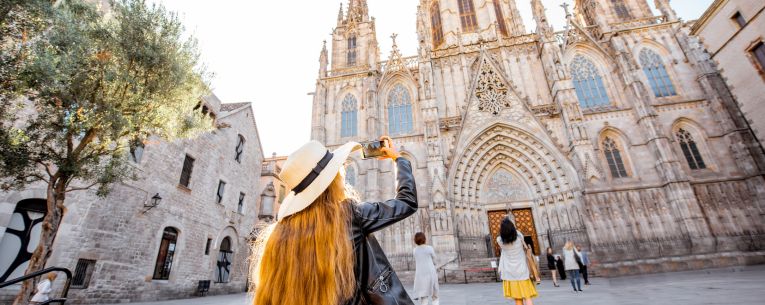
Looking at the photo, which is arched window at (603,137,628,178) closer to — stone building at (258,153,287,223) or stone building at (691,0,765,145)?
stone building at (691,0,765,145)

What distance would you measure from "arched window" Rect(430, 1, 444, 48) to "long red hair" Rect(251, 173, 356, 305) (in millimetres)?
25724

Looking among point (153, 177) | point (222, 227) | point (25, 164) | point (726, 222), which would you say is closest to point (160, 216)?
point (153, 177)

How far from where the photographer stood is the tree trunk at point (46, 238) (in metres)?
5.82

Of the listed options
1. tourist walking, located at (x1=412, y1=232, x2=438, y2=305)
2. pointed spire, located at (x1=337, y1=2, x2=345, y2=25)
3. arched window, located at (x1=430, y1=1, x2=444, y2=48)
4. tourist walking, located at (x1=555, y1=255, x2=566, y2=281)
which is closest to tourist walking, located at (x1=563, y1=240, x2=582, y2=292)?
tourist walking, located at (x1=555, y1=255, x2=566, y2=281)

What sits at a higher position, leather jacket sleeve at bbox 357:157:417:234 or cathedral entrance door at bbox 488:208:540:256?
cathedral entrance door at bbox 488:208:540:256

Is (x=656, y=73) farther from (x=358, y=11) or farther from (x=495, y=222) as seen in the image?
(x=358, y=11)

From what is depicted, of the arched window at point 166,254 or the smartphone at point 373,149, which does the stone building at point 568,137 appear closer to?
the arched window at point 166,254

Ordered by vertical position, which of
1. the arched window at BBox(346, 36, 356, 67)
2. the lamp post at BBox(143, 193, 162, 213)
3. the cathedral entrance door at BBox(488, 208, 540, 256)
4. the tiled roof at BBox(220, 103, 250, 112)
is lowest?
the cathedral entrance door at BBox(488, 208, 540, 256)

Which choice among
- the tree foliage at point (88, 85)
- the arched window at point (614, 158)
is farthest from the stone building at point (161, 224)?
the arched window at point (614, 158)

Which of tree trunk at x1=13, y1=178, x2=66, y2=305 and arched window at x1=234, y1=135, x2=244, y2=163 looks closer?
tree trunk at x1=13, y1=178, x2=66, y2=305

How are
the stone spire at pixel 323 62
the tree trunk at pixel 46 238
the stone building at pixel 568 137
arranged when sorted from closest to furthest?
the tree trunk at pixel 46 238 → the stone building at pixel 568 137 → the stone spire at pixel 323 62

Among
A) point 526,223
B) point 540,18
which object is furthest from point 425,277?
point 540,18

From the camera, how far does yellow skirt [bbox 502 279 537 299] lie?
4.71m

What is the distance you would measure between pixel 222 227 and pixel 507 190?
51.7 ft
